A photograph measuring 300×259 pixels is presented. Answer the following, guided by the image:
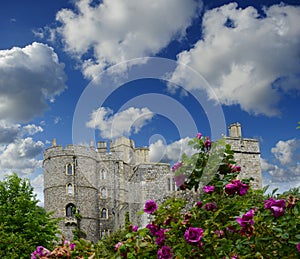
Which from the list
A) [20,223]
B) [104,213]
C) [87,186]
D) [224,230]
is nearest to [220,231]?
[224,230]

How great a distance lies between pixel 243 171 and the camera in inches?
961

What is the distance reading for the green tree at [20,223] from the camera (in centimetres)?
1909

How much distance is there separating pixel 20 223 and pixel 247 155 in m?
12.0

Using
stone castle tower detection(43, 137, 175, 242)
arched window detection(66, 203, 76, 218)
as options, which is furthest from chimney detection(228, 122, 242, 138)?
arched window detection(66, 203, 76, 218)

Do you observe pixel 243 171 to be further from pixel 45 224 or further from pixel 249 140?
pixel 45 224

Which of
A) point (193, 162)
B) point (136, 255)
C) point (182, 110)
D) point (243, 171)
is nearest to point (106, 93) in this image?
point (182, 110)

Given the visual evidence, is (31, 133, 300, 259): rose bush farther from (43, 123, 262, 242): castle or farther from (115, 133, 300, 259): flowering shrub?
(43, 123, 262, 242): castle

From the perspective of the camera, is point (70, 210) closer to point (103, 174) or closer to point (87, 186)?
point (87, 186)

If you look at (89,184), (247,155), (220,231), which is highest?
(89,184)

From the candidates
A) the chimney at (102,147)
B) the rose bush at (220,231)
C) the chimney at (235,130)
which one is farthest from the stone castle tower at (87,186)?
the rose bush at (220,231)

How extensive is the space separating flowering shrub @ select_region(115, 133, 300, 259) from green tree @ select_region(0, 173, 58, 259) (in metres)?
15.7

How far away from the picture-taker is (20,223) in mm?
21156

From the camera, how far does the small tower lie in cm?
2441

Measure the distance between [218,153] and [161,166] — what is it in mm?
19351
